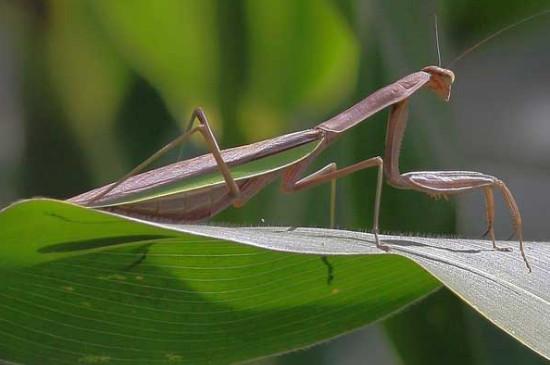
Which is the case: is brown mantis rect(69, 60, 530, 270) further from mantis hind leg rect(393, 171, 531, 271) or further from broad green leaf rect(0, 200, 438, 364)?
broad green leaf rect(0, 200, 438, 364)

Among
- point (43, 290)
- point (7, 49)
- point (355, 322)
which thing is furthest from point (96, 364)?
point (7, 49)

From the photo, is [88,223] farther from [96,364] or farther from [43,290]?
[96,364]

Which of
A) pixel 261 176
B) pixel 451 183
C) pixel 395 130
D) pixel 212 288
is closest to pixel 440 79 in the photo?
pixel 395 130

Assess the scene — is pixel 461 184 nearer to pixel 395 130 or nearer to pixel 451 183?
pixel 451 183

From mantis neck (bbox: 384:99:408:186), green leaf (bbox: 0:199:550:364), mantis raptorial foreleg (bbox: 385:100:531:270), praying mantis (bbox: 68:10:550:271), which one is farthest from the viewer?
mantis neck (bbox: 384:99:408:186)

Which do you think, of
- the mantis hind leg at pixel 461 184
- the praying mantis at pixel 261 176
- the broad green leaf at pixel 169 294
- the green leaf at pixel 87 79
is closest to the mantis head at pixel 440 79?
the praying mantis at pixel 261 176

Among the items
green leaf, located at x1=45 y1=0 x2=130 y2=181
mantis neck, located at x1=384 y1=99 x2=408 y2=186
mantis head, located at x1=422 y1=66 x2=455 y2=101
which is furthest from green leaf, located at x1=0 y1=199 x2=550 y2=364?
green leaf, located at x1=45 y1=0 x2=130 y2=181

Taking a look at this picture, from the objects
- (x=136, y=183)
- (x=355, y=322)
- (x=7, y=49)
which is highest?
(x=7, y=49)
